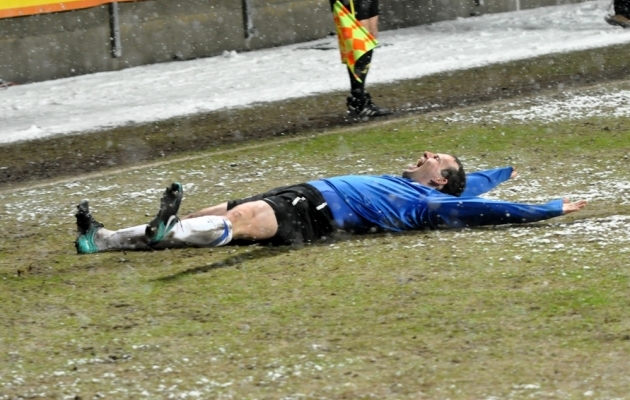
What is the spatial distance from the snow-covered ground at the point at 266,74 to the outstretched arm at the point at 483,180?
3.80 m

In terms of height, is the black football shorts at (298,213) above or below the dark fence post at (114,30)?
below

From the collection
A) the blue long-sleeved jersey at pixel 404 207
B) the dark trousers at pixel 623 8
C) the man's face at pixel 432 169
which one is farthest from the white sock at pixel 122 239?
the dark trousers at pixel 623 8

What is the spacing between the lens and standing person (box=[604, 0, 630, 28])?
54.7ft

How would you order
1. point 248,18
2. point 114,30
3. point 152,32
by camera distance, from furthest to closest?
point 248,18
point 152,32
point 114,30

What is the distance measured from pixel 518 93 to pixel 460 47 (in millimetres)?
3966

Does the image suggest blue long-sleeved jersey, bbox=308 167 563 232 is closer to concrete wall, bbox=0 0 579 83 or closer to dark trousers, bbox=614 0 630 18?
concrete wall, bbox=0 0 579 83

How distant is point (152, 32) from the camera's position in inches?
624

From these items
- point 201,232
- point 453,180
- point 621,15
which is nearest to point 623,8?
point 621,15

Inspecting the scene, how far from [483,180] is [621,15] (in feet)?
33.1

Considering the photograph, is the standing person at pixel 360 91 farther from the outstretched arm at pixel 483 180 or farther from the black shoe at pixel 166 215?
the black shoe at pixel 166 215

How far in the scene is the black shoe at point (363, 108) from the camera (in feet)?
38.1

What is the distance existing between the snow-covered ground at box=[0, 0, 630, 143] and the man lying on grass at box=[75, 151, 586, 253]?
4.40m

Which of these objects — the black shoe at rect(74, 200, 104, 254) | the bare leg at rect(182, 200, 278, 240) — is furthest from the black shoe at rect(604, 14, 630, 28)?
the black shoe at rect(74, 200, 104, 254)

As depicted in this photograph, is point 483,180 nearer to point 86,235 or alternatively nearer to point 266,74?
point 86,235
